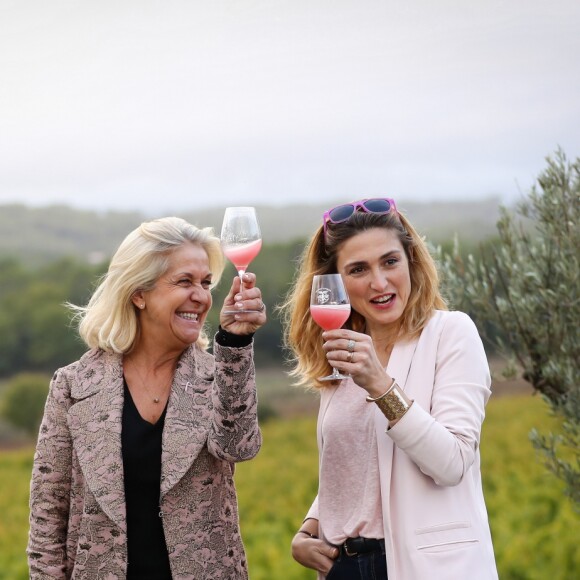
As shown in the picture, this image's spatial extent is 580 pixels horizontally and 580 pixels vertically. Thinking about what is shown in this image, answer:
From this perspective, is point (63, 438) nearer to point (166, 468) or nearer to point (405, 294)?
point (166, 468)

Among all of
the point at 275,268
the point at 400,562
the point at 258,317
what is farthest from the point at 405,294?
the point at 275,268

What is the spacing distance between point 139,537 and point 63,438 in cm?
46

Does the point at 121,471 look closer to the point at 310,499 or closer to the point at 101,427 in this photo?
the point at 101,427

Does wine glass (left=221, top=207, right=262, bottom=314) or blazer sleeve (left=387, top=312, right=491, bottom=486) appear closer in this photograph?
blazer sleeve (left=387, top=312, right=491, bottom=486)

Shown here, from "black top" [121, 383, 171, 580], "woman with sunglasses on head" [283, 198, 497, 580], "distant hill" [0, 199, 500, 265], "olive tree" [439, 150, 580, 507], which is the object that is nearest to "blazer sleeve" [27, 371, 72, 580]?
"black top" [121, 383, 171, 580]

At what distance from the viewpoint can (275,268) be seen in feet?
54.3

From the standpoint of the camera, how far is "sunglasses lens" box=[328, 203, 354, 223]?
3014 mm

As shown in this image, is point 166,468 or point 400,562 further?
point 166,468

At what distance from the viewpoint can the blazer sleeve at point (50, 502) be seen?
3162 millimetres

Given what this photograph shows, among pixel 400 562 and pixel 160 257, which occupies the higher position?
pixel 160 257

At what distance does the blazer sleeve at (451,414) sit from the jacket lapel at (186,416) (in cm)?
85

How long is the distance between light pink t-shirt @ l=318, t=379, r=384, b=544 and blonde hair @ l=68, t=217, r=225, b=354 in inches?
30.8

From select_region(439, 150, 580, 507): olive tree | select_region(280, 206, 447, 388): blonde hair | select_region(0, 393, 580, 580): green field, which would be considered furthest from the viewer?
select_region(0, 393, 580, 580): green field

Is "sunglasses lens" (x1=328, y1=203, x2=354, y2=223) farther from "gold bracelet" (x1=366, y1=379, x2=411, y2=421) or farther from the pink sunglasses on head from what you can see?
"gold bracelet" (x1=366, y1=379, x2=411, y2=421)
